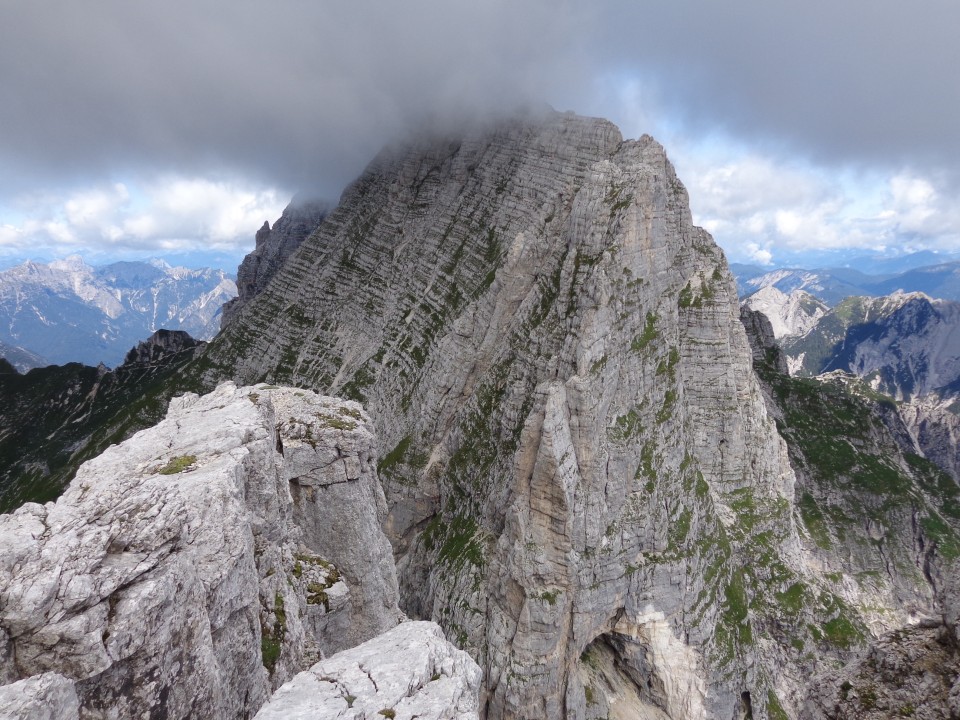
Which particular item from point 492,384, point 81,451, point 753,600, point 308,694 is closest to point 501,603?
point 492,384

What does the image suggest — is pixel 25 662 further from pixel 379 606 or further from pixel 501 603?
pixel 501 603

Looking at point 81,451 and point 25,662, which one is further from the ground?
point 81,451

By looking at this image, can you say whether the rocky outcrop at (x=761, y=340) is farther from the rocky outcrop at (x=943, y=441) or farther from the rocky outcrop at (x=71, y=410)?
the rocky outcrop at (x=71, y=410)

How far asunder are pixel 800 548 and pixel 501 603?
3994cm

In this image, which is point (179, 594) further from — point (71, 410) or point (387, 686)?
point (71, 410)

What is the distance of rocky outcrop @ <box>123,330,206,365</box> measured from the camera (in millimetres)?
148625

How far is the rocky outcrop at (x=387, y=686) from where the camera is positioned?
39.7ft

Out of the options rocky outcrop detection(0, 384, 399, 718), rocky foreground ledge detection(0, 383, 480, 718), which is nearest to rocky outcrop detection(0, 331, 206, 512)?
rocky outcrop detection(0, 384, 399, 718)

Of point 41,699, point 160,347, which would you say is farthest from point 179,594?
point 160,347

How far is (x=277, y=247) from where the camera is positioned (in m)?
124

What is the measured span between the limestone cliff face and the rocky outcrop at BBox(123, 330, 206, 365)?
345 ft

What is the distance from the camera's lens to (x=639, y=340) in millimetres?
51875

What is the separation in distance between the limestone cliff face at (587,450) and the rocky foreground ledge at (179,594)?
2569 cm

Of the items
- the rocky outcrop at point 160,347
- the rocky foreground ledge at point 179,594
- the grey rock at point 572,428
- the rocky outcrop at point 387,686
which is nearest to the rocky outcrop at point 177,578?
the rocky foreground ledge at point 179,594
